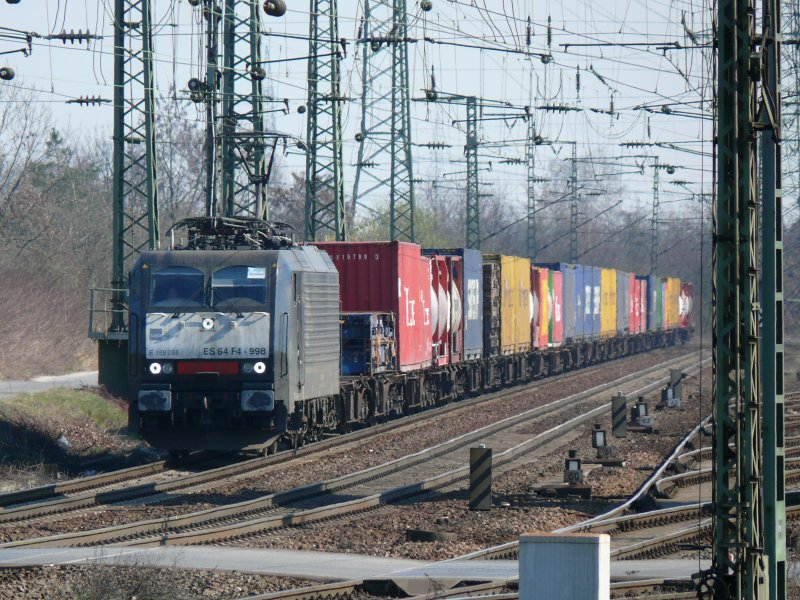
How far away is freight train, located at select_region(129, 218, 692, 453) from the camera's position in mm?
19484

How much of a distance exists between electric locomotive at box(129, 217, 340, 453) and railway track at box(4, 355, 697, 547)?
1.79m

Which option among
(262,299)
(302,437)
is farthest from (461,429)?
(262,299)

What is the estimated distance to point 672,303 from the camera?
7256 centimetres

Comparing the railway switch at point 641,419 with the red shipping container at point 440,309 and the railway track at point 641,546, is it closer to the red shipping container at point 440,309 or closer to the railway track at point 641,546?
the red shipping container at point 440,309

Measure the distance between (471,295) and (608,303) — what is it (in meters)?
20.9

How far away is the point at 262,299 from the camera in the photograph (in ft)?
64.2

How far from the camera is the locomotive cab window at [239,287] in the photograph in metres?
19.6

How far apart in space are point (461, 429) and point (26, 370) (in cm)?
1441

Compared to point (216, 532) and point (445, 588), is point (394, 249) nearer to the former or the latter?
point (216, 532)

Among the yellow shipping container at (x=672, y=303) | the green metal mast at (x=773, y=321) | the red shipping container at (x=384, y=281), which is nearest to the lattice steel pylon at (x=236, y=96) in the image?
the red shipping container at (x=384, y=281)

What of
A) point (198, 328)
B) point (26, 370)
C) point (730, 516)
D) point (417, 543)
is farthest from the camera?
point (26, 370)

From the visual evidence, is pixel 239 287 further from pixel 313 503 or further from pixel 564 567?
pixel 564 567

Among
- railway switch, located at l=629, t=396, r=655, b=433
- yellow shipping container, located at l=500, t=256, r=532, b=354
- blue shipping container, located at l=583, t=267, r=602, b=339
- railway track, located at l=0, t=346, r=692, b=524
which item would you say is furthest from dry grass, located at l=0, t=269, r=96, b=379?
blue shipping container, located at l=583, t=267, r=602, b=339

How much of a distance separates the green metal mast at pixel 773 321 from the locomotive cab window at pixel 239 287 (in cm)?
983
